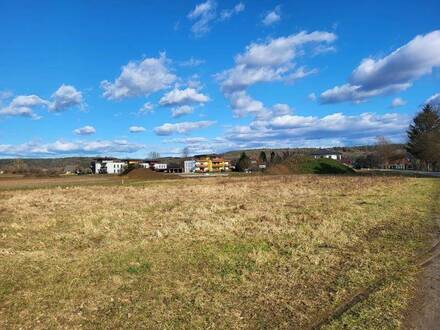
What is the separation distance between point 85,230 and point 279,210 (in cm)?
803

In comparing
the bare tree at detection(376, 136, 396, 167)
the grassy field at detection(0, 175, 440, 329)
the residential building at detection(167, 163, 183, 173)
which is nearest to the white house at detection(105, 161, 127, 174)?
the residential building at detection(167, 163, 183, 173)

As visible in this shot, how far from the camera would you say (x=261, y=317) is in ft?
18.7

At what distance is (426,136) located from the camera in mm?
69125

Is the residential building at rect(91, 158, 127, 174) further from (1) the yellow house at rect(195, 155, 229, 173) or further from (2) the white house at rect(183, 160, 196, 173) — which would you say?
(1) the yellow house at rect(195, 155, 229, 173)

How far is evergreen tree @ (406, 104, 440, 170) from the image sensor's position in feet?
218

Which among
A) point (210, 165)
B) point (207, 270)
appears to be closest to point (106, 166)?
point (210, 165)

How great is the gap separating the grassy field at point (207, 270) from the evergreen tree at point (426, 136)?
5943 cm

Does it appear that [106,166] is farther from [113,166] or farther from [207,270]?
[207,270]

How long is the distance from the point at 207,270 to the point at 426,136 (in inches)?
2821

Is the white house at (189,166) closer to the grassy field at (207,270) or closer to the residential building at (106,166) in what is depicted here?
the residential building at (106,166)

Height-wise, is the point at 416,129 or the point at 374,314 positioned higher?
the point at 416,129

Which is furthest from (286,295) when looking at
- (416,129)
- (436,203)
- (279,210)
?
(416,129)

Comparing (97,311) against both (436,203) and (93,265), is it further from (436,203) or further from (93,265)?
(436,203)

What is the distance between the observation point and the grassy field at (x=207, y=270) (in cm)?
573
